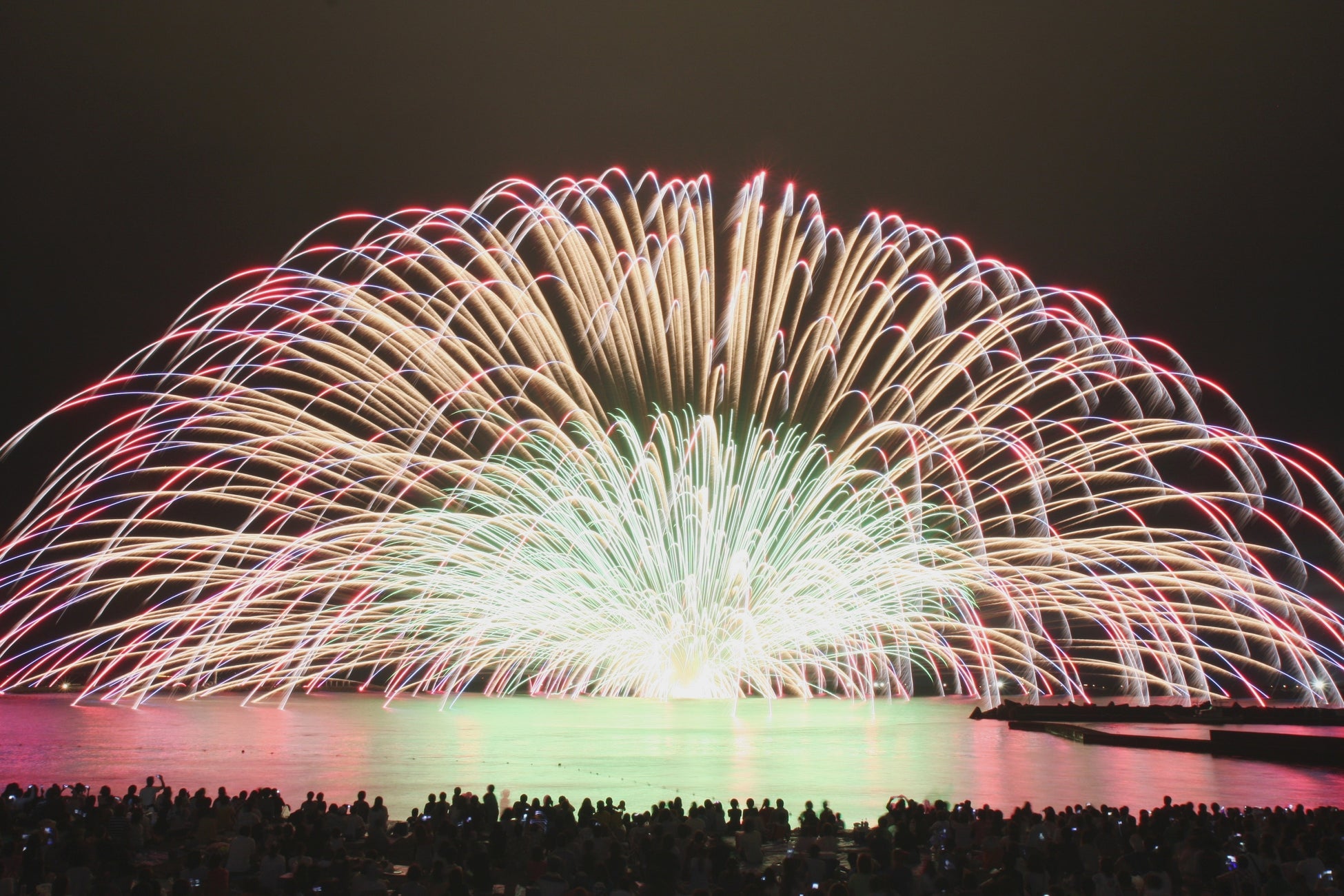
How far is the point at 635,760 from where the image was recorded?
30578 mm

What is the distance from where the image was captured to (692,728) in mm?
42469

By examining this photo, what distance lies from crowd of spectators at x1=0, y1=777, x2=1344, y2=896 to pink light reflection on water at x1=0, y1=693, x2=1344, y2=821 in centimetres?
416

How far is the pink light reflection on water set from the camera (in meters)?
24.4

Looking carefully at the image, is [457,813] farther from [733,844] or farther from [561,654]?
[561,654]

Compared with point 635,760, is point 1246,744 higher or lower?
higher

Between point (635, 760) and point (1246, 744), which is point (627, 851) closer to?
→ point (635, 760)

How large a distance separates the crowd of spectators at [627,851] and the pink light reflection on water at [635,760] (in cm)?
416

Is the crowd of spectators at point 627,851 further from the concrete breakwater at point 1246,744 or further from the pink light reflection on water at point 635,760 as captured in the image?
the concrete breakwater at point 1246,744

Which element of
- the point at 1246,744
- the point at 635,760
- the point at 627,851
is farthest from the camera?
the point at 1246,744

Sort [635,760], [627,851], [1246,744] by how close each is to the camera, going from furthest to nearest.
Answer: [1246,744] < [635,760] < [627,851]

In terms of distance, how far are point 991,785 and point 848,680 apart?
867 inches

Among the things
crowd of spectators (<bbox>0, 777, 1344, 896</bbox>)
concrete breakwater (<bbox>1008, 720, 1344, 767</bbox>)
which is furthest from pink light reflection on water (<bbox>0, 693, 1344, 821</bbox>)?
crowd of spectators (<bbox>0, 777, 1344, 896</bbox>)

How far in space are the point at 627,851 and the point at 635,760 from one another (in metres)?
15.4

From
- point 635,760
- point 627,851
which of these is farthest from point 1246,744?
point 627,851
